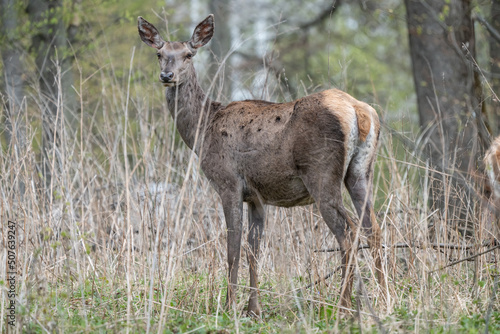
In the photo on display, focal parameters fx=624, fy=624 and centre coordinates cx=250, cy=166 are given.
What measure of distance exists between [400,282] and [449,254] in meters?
0.54

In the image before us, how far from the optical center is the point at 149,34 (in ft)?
19.6

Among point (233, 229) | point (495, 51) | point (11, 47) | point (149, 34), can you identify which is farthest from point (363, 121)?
point (495, 51)

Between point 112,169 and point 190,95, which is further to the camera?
point 112,169

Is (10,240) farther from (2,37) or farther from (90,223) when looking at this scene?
(2,37)

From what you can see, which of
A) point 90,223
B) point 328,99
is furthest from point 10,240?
point 328,99

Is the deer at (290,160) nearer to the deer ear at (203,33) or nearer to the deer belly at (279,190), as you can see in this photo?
the deer belly at (279,190)

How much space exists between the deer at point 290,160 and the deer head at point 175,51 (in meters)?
0.01

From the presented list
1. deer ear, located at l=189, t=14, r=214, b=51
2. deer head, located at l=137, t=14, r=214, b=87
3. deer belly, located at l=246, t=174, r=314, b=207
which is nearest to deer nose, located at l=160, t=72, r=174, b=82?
deer head, located at l=137, t=14, r=214, b=87

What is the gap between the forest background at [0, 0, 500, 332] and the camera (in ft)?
13.5

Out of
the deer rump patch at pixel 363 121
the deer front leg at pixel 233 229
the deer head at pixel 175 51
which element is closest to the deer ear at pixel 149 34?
the deer head at pixel 175 51

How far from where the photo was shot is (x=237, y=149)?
500 centimetres

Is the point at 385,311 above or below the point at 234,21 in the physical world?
below

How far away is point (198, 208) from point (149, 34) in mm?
1731

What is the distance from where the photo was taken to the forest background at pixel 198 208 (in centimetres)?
411
